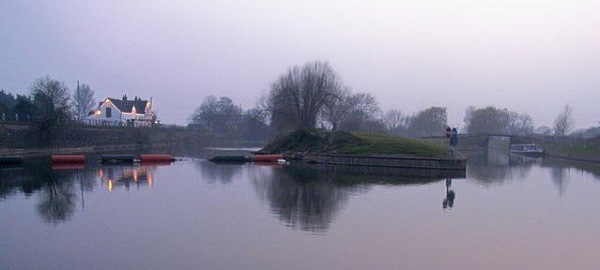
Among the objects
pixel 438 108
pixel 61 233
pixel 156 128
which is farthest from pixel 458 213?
pixel 438 108

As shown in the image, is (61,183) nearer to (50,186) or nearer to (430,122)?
(50,186)

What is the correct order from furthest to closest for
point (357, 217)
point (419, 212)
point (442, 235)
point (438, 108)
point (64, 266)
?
point (438, 108) → point (419, 212) → point (357, 217) → point (442, 235) → point (64, 266)

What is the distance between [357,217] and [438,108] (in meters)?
127

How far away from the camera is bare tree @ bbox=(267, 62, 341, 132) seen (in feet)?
211

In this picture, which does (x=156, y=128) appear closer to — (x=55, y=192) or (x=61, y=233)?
(x=55, y=192)

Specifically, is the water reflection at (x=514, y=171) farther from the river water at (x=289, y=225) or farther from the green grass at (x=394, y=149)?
the river water at (x=289, y=225)

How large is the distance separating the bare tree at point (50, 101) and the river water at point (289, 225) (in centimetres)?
2985

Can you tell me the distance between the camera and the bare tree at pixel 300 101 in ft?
211

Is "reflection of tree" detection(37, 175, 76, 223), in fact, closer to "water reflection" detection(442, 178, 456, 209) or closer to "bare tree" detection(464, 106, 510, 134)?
"water reflection" detection(442, 178, 456, 209)

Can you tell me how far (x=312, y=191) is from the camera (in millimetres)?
25219

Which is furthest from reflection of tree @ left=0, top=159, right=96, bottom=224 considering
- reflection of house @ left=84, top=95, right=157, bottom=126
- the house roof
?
the house roof

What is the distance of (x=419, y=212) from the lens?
19531 mm

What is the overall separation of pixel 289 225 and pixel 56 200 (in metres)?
11.4

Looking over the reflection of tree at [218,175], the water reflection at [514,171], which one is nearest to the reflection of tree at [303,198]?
the reflection of tree at [218,175]
